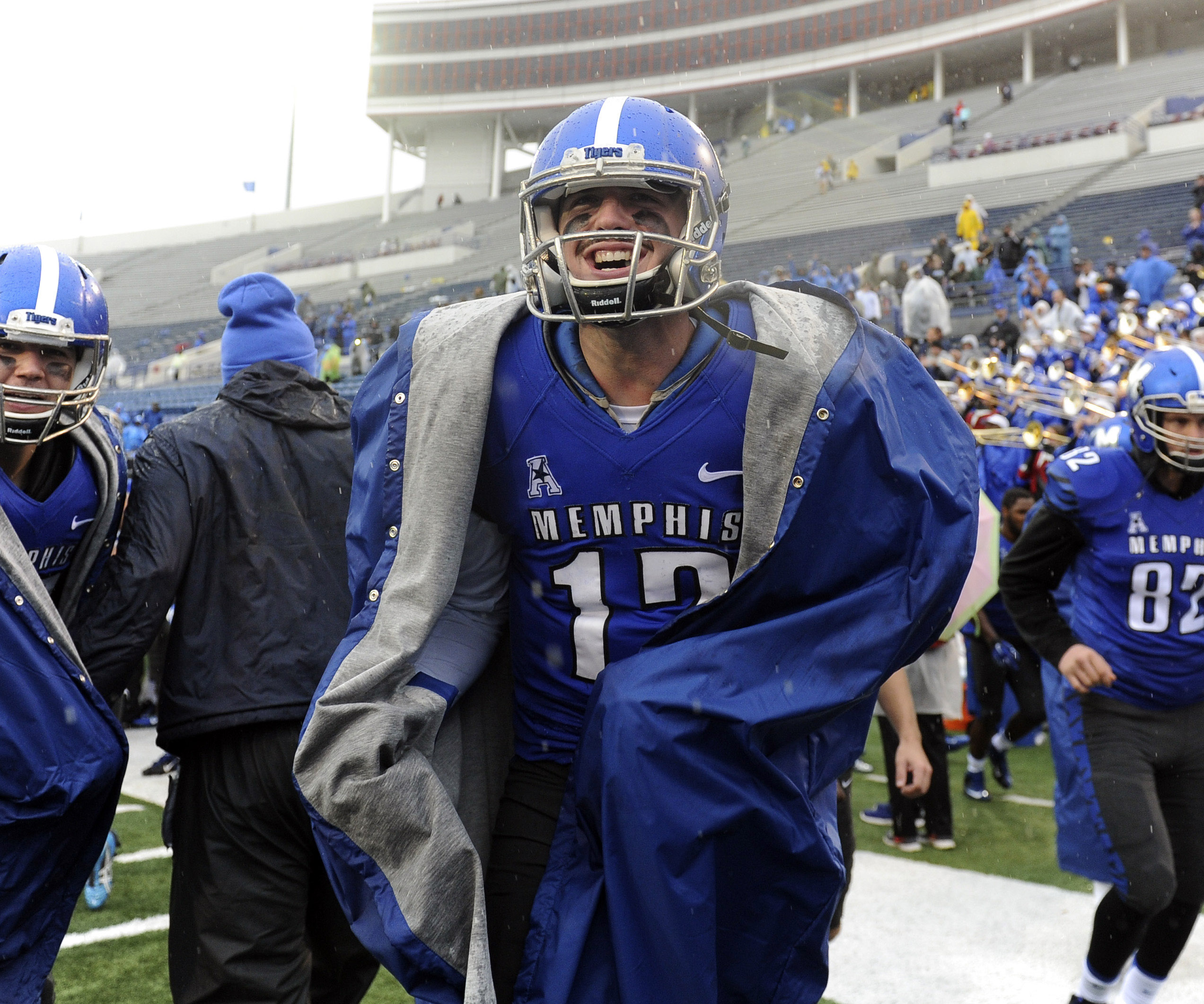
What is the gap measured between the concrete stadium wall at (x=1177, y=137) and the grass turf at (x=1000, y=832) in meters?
20.8

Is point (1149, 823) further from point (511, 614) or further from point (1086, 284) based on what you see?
point (1086, 284)

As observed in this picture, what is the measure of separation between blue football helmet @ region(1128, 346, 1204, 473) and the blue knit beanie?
2.46 meters

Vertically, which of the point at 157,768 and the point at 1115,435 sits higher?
the point at 1115,435

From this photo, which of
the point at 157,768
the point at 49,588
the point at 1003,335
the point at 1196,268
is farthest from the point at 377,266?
the point at 49,588

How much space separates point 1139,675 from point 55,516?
294cm

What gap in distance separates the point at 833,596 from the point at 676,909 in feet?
1.73

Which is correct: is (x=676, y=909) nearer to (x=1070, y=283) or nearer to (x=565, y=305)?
(x=565, y=305)

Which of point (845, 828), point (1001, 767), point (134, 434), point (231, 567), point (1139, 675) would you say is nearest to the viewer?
point (231, 567)

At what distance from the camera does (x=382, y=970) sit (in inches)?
161

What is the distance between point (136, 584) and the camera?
8.65 feet

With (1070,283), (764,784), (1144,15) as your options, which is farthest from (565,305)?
(1144,15)

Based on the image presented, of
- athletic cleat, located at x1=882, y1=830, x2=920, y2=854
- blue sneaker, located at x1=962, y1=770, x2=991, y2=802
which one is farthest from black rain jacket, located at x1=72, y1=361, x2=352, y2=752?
blue sneaker, located at x1=962, y1=770, x2=991, y2=802

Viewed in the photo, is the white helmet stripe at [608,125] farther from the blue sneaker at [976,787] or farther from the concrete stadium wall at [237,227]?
the concrete stadium wall at [237,227]

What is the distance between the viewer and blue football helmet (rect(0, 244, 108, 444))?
2.51 meters
